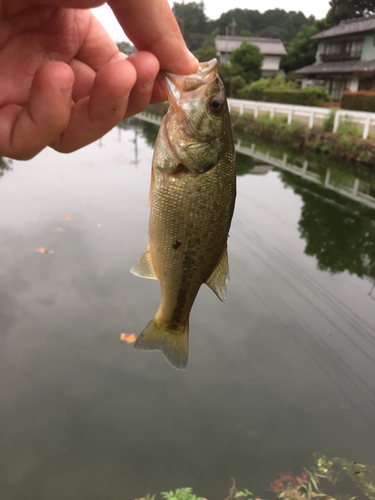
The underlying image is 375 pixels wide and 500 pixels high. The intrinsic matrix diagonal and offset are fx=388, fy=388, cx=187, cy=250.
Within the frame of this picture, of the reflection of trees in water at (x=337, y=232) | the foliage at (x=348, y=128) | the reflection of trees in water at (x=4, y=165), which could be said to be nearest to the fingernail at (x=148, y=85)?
the reflection of trees in water at (x=337, y=232)

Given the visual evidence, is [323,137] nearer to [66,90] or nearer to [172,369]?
[172,369]

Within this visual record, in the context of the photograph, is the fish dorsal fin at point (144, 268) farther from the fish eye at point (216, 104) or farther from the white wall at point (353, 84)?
the white wall at point (353, 84)

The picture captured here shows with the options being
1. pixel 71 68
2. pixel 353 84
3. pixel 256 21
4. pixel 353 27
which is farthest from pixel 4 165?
pixel 256 21

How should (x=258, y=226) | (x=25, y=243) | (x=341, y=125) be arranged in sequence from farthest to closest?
(x=341, y=125)
(x=258, y=226)
(x=25, y=243)

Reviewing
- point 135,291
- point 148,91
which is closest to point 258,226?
point 135,291

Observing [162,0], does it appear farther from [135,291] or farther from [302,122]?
[302,122]

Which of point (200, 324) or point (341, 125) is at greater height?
point (341, 125)
